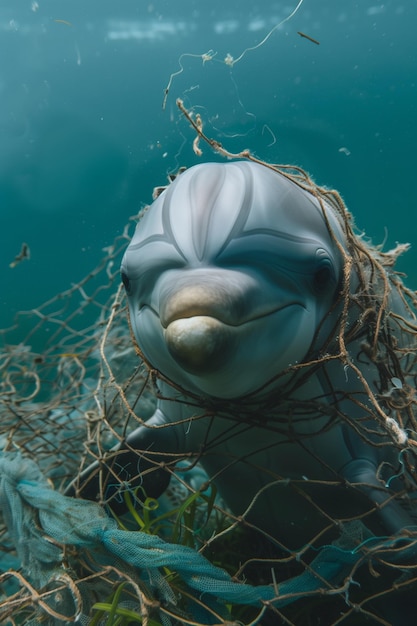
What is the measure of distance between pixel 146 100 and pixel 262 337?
3614 millimetres

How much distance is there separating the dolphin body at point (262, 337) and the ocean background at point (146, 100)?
2.60 metres

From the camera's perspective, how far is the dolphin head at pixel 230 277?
40.9 inches

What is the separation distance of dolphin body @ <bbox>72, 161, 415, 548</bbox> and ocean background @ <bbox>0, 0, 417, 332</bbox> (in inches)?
102

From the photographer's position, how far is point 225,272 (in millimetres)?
1122

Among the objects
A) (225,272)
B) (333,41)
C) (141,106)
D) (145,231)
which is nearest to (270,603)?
(225,272)

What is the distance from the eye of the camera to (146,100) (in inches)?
169

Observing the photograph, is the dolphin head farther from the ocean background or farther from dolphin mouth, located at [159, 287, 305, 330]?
the ocean background

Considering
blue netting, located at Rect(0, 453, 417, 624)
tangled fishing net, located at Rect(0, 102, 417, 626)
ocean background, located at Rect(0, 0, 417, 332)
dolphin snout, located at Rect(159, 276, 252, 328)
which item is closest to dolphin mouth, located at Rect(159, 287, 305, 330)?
dolphin snout, located at Rect(159, 276, 252, 328)

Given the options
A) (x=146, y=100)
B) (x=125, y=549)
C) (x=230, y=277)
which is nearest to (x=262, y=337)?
(x=230, y=277)

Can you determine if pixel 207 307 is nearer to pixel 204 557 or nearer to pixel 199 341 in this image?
pixel 199 341

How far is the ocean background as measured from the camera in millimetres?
4332

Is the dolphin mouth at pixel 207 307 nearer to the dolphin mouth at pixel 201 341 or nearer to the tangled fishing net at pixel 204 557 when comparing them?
the dolphin mouth at pixel 201 341

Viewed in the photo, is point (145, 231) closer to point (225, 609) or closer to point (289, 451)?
point (289, 451)

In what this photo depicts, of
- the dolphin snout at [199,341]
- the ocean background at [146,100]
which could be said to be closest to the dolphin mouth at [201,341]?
the dolphin snout at [199,341]
